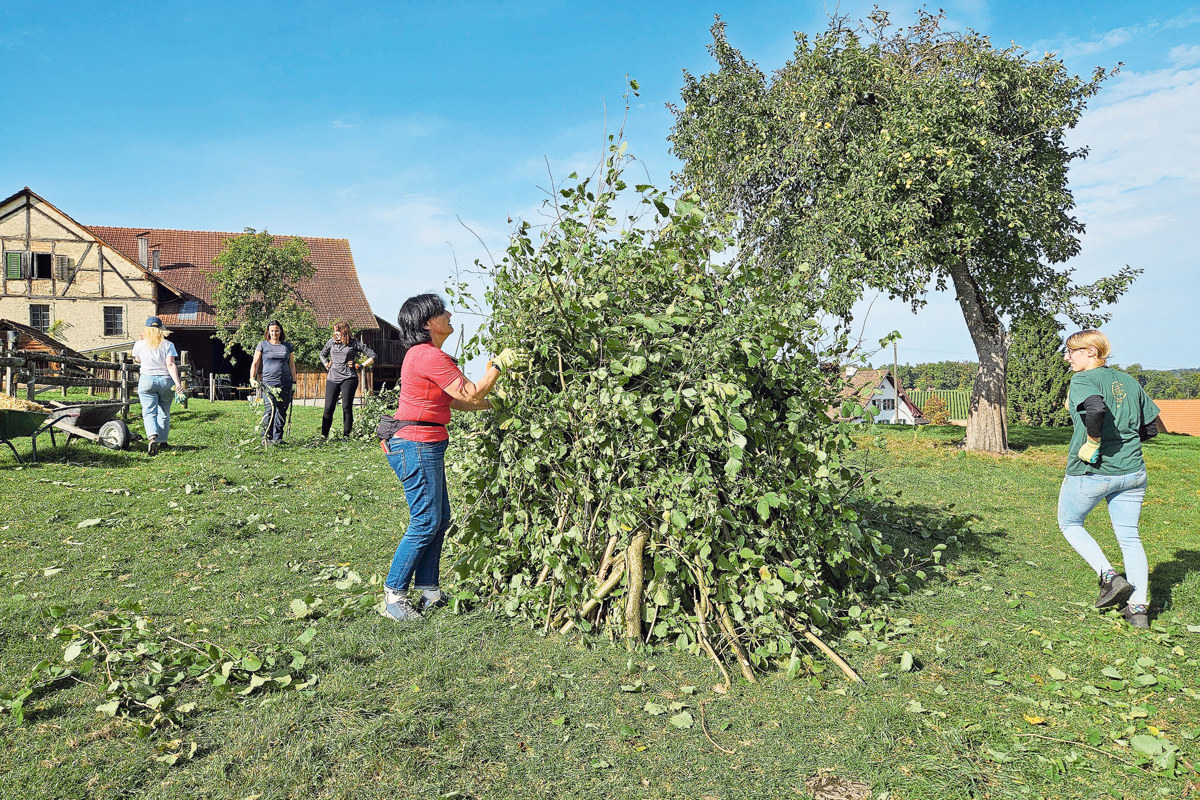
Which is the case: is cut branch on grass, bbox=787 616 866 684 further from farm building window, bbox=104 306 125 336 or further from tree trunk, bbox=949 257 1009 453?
farm building window, bbox=104 306 125 336

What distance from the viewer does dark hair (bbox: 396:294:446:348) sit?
171 inches

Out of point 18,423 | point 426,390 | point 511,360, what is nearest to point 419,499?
point 426,390

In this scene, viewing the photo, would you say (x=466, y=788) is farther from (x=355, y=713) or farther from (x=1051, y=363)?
(x=1051, y=363)

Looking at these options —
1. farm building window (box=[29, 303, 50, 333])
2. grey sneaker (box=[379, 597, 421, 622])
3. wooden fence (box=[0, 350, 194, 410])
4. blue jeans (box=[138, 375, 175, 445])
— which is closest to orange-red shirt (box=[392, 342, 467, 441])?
grey sneaker (box=[379, 597, 421, 622])

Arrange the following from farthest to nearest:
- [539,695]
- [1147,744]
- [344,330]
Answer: [344,330] < [539,695] < [1147,744]

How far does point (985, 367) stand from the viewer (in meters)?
15.7

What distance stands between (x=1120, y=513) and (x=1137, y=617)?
2.16 ft

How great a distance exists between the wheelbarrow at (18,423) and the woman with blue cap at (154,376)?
1175 mm

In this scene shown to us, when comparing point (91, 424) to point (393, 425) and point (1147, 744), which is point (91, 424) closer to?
point (393, 425)

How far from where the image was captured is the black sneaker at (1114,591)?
4.75 m

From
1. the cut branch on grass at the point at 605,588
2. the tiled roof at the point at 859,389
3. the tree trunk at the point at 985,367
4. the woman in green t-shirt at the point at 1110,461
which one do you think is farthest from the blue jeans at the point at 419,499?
the tree trunk at the point at 985,367

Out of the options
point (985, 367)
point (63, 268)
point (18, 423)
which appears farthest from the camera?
point (63, 268)

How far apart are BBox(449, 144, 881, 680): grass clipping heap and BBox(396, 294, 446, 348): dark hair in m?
0.34

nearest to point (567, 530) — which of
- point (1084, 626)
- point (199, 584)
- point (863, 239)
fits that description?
point (199, 584)
